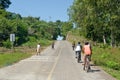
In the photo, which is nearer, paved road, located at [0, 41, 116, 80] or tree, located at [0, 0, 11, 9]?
paved road, located at [0, 41, 116, 80]

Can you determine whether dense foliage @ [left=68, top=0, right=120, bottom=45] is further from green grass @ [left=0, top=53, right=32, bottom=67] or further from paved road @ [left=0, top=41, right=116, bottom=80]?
paved road @ [left=0, top=41, right=116, bottom=80]

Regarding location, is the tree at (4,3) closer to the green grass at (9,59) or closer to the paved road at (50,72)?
the green grass at (9,59)

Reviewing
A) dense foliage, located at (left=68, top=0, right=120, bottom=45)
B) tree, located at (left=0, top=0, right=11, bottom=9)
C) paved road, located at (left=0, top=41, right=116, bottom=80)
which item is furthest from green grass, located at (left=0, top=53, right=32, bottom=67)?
tree, located at (left=0, top=0, right=11, bottom=9)

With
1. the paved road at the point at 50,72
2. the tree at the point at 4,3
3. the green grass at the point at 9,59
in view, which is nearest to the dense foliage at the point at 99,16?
the green grass at the point at 9,59

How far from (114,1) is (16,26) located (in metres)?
48.5

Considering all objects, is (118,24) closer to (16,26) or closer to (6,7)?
(16,26)

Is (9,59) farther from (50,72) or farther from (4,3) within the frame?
(4,3)

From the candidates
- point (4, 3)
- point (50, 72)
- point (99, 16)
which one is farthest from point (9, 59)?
point (4, 3)

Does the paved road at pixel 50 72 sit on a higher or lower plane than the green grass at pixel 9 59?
lower

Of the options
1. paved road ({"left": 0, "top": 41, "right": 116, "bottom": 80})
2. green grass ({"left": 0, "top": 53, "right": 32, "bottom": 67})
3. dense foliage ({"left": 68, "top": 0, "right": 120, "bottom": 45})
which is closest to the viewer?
paved road ({"left": 0, "top": 41, "right": 116, "bottom": 80})

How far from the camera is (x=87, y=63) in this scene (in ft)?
86.6

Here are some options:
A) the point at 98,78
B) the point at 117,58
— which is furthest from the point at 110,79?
the point at 117,58

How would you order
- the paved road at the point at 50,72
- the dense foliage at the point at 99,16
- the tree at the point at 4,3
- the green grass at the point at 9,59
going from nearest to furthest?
the paved road at the point at 50,72 → the green grass at the point at 9,59 → the dense foliage at the point at 99,16 → the tree at the point at 4,3

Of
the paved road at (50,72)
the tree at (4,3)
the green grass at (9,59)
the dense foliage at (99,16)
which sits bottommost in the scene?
the paved road at (50,72)
